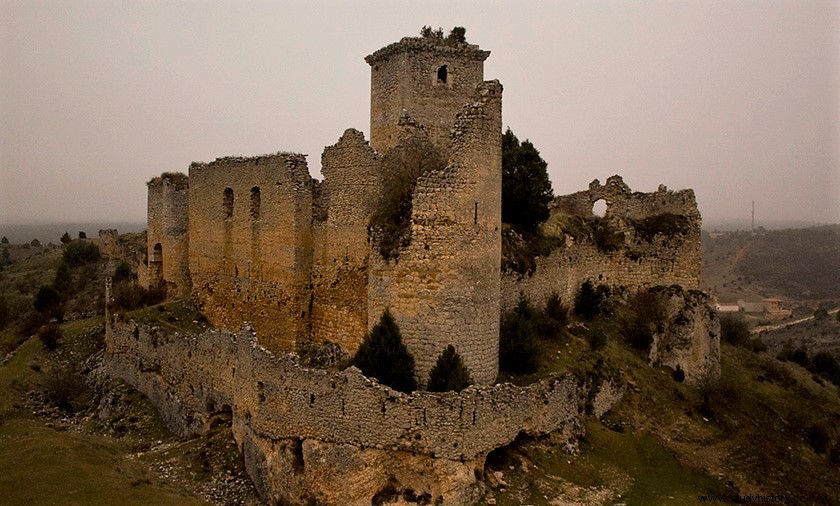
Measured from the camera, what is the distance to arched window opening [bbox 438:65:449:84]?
16375mm

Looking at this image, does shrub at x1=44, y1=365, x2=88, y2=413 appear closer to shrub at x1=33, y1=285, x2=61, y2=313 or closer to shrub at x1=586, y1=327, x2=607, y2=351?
shrub at x1=33, y1=285, x2=61, y2=313

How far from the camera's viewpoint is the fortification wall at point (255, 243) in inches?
630

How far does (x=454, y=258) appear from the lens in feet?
39.4

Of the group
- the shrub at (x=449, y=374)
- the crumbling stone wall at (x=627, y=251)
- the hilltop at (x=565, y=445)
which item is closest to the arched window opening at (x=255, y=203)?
the hilltop at (x=565, y=445)

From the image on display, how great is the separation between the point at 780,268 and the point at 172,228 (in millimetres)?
82708

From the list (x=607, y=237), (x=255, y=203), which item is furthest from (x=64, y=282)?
(x=607, y=237)

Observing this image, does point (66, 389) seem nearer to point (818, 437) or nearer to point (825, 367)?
point (818, 437)

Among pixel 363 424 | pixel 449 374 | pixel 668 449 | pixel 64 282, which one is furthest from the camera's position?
pixel 64 282

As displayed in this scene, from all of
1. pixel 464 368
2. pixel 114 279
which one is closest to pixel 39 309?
pixel 114 279

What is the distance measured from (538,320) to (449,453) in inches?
257

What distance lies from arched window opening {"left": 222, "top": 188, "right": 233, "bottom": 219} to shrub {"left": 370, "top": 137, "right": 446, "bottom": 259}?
6769 millimetres

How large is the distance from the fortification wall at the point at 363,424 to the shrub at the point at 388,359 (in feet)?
1.70

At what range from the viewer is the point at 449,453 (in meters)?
11.0

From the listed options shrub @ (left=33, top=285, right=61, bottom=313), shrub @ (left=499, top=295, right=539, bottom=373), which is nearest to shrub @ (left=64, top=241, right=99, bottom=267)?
shrub @ (left=33, top=285, right=61, bottom=313)
